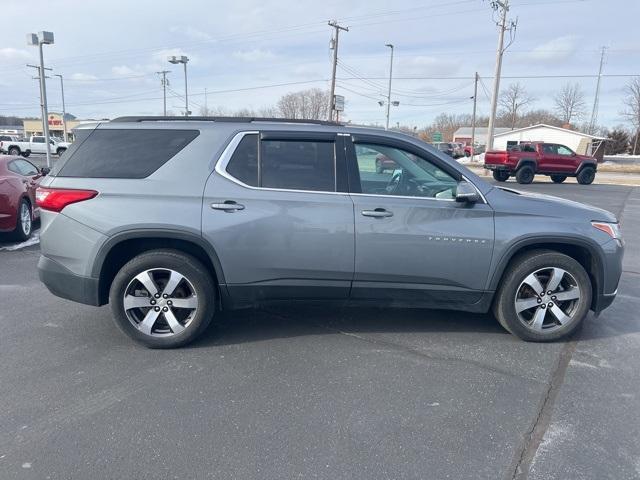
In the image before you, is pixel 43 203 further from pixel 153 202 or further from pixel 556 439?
pixel 556 439

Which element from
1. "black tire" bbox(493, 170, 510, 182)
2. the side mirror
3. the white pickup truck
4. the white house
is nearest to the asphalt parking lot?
the side mirror

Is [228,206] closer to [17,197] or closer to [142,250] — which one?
[142,250]

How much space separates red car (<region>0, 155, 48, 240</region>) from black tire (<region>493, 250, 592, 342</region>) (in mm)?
6479

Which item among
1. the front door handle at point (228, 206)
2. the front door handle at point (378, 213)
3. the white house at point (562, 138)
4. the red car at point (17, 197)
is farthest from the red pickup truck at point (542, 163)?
the white house at point (562, 138)

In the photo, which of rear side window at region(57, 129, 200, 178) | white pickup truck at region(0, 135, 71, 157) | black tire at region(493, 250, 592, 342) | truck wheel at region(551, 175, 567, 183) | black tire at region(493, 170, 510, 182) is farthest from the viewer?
white pickup truck at region(0, 135, 71, 157)

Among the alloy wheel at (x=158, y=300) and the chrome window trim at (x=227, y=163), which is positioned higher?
the chrome window trim at (x=227, y=163)

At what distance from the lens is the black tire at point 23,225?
781 cm

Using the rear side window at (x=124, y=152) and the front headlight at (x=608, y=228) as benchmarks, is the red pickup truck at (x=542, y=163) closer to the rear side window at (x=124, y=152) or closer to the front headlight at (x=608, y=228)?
the front headlight at (x=608, y=228)

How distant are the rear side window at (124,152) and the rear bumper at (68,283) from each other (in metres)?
0.74

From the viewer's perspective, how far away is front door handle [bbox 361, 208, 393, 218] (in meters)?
3.88

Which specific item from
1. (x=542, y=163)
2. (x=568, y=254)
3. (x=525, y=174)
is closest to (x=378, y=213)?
(x=568, y=254)

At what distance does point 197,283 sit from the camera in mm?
3924

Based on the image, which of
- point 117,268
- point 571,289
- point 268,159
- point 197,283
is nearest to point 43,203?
point 117,268

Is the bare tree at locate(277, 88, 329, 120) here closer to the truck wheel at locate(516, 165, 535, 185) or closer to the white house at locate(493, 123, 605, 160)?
the white house at locate(493, 123, 605, 160)
